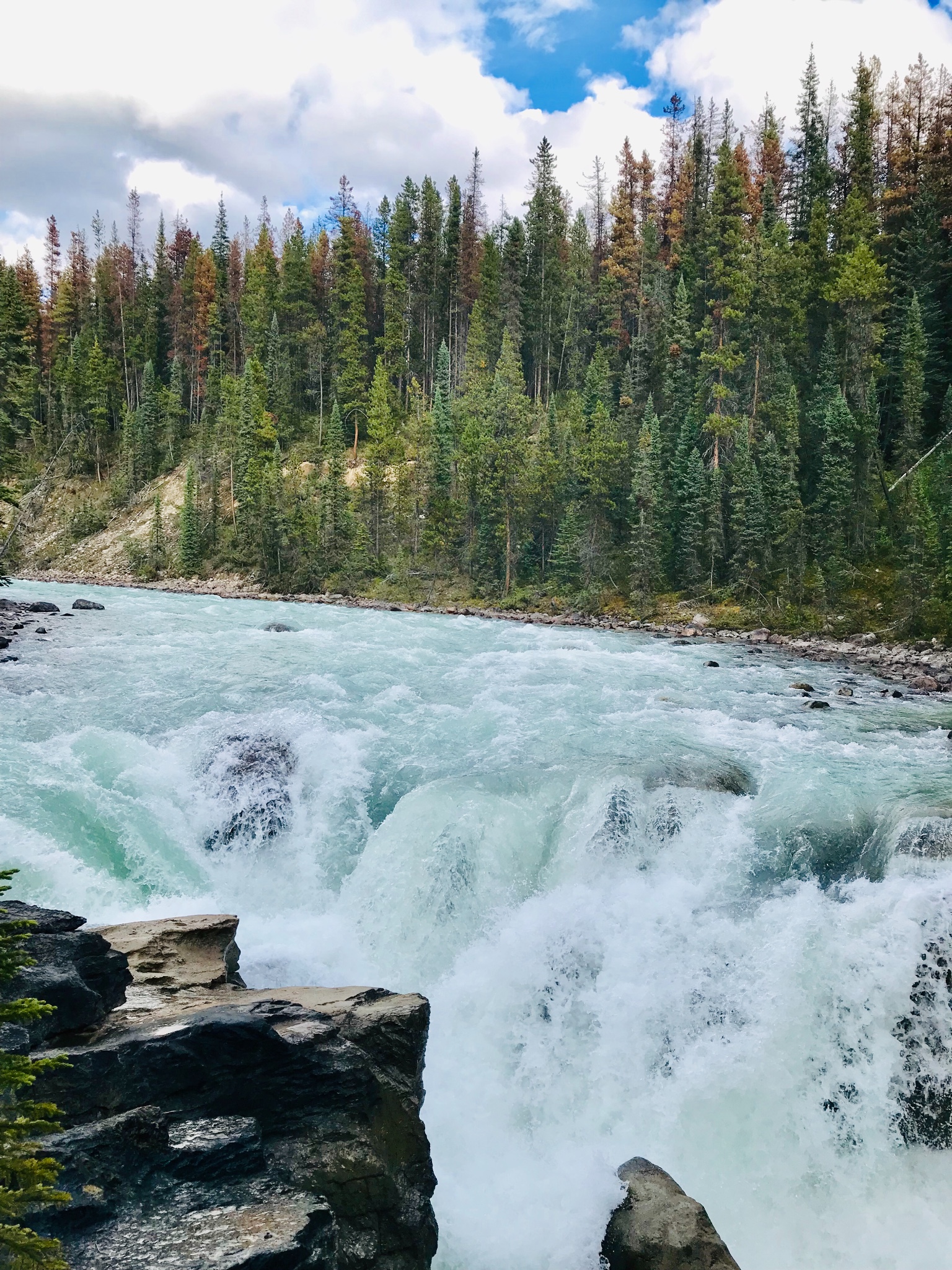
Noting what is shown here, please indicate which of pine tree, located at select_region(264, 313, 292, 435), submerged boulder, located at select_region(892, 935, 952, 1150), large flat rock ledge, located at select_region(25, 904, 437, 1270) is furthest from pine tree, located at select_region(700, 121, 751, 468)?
large flat rock ledge, located at select_region(25, 904, 437, 1270)

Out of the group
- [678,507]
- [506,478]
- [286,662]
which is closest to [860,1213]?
[286,662]

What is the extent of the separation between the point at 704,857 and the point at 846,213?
50.0m

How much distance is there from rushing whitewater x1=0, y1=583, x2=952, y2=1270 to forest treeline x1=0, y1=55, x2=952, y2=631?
782 inches

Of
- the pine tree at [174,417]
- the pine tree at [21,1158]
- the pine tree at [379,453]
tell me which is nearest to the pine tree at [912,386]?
the pine tree at [379,453]

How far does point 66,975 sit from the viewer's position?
5543 millimetres

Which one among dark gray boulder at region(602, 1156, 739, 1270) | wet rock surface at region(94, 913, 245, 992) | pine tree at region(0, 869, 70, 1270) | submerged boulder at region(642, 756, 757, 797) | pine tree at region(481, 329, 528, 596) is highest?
pine tree at region(481, 329, 528, 596)

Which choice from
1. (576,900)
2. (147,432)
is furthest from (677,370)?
(147,432)

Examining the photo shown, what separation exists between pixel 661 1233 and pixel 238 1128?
3.63 meters

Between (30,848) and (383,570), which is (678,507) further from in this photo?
(30,848)

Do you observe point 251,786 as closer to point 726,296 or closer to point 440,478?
point 440,478

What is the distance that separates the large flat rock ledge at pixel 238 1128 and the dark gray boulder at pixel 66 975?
0.13 feet

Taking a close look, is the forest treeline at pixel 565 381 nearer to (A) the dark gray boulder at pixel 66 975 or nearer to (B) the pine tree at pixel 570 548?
(B) the pine tree at pixel 570 548

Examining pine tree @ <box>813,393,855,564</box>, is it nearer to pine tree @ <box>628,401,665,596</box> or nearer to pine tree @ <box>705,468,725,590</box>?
pine tree @ <box>705,468,725,590</box>

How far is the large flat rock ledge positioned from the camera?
402cm
